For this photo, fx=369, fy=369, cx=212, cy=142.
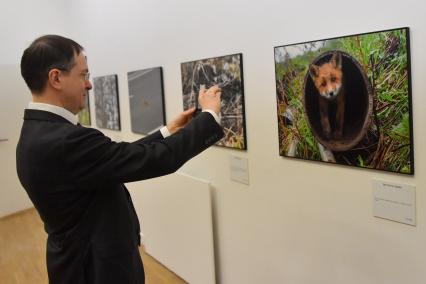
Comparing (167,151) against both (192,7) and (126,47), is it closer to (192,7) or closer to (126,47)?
(192,7)

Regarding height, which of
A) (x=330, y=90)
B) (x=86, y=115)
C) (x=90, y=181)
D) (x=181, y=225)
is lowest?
(x=181, y=225)

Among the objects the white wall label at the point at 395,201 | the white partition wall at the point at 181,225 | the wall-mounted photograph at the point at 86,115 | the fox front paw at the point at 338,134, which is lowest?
the white partition wall at the point at 181,225

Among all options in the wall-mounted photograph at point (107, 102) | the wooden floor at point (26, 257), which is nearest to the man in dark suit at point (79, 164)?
the wooden floor at point (26, 257)

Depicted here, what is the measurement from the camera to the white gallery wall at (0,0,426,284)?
1479 mm

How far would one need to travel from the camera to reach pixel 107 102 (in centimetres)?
402

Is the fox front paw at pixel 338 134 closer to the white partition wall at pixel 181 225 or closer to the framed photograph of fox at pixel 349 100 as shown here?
the framed photograph of fox at pixel 349 100

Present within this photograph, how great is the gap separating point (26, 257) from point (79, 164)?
3.06m

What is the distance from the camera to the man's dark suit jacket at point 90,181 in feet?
3.92

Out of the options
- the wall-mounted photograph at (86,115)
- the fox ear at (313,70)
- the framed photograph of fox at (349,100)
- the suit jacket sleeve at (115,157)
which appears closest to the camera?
the suit jacket sleeve at (115,157)

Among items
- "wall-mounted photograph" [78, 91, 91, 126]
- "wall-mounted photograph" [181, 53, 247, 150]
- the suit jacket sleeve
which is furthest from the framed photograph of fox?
"wall-mounted photograph" [78, 91, 91, 126]

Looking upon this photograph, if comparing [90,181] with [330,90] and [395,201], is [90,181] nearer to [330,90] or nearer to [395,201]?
[330,90]

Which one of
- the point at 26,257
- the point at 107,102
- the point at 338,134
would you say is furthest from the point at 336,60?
the point at 26,257

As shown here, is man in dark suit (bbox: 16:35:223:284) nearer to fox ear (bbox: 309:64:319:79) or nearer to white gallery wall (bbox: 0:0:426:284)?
fox ear (bbox: 309:64:319:79)

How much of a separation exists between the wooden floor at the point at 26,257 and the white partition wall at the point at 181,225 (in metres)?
0.09
